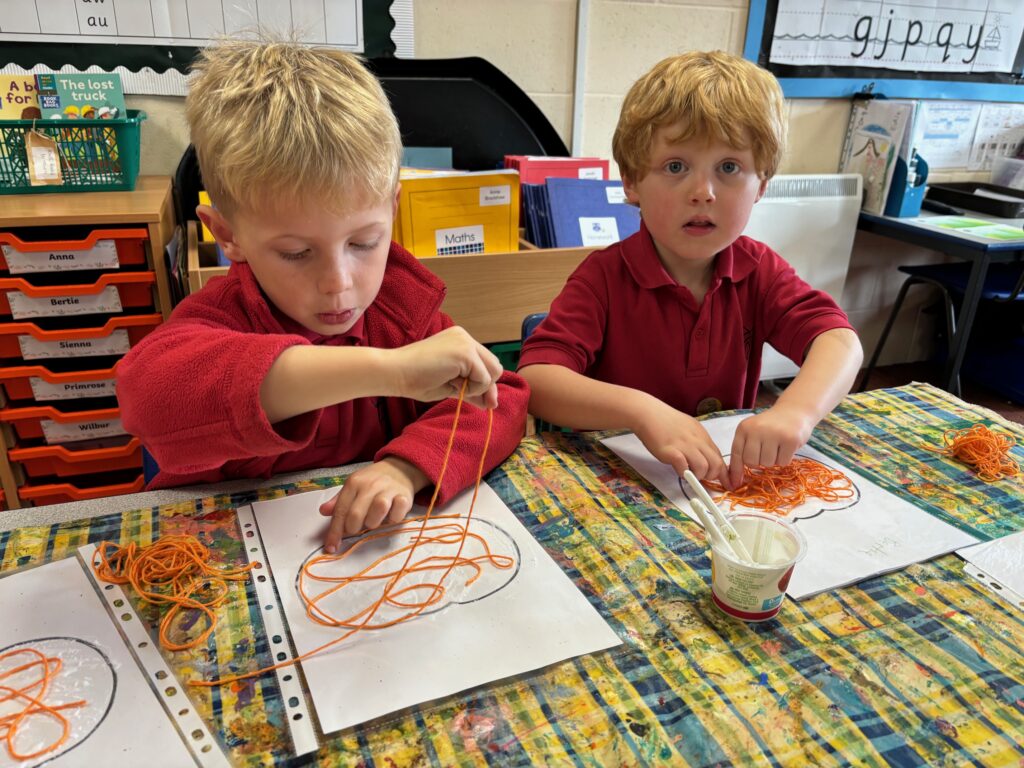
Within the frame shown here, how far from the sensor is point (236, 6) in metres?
1.74

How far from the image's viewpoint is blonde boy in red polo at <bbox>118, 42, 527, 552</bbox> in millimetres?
637

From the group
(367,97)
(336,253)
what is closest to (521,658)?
(336,253)

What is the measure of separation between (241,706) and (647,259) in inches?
32.1

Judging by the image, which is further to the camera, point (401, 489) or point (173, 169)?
point (173, 169)

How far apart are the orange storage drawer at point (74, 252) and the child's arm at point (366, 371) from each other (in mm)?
1041

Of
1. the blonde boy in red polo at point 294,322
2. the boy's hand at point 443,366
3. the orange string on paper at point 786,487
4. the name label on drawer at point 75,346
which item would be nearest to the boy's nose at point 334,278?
the blonde boy in red polo at point 294,322

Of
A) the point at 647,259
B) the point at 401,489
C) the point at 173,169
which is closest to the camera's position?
the point at 401,489

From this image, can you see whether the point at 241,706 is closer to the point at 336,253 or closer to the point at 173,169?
the point at 336,253

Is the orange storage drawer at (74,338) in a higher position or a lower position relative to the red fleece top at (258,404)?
lower

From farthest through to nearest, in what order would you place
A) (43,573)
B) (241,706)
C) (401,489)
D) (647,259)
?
(647,259) → (401,489) → (43,573) → (241,706)

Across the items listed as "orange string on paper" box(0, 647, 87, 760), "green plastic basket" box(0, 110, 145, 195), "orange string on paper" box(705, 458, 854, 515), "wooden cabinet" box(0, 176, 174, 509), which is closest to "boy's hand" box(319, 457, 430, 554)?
"orange string on paper" box(0, 647, 87, 760)

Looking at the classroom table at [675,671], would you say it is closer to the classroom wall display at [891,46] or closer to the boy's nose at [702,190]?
the boy's nose at [702,190]

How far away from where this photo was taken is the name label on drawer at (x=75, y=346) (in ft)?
5.00

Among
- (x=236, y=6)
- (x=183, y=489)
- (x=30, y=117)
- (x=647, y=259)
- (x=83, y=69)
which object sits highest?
(x=236, y=6)
